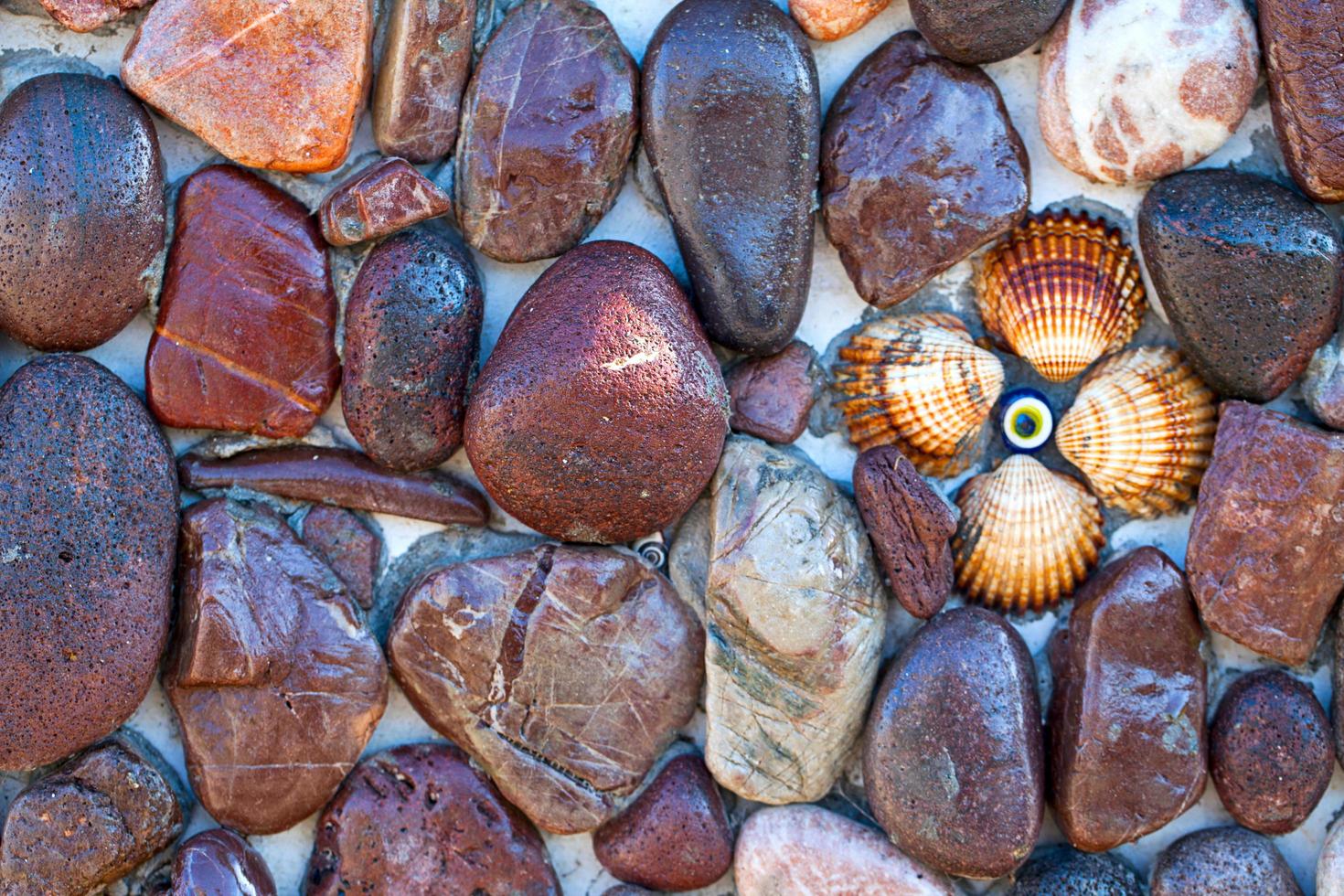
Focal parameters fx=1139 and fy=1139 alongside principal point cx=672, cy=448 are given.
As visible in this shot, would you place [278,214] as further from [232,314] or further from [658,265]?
[658,265]

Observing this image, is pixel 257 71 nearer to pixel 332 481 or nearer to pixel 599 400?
pixel 332 481

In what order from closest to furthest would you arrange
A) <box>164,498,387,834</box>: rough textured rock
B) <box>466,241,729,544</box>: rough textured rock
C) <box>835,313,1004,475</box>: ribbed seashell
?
<box>466,241,729,544</box>: rough textured rock < <box>164,498,387,834</box>: rough textured rock < <box>835,313,1004,475</box>: ribbed seashell

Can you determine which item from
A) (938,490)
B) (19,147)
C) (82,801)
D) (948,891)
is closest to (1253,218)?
(938,490)

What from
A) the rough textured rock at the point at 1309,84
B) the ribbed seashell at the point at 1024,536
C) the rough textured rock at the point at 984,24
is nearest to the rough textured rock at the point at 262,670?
the ribbed seashell at the point at 1024,536

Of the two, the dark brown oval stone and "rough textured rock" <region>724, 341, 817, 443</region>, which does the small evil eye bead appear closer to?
"rough textured rock" <region>724, 341, 817, 443</region>

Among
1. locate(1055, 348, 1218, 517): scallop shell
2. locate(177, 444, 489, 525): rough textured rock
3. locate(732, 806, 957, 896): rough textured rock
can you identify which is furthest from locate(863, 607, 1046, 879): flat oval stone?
locate(177, 444, 489, 525): rough textured rock
